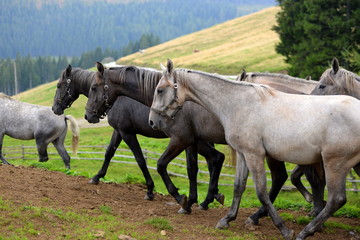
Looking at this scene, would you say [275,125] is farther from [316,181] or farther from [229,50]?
[229,50]

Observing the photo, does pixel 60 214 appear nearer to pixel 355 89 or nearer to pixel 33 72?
pixel 355 89

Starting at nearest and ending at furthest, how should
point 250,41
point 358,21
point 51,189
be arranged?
1. point 51,189
2. point 358,21
3. point 250,41

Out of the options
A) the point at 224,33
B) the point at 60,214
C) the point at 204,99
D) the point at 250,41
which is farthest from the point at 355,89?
the point at 224,33

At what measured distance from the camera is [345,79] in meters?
8.48

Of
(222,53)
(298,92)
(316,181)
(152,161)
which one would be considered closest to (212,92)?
(298,92)

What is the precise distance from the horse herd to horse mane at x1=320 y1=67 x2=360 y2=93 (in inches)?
0.6

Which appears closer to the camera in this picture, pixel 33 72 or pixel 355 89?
pixel 355 89

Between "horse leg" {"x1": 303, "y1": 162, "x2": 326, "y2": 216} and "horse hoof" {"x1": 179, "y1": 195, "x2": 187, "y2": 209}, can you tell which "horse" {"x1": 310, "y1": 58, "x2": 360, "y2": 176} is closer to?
"horse leg" {"x1": 303, "y1": 162, "x2": 326, "y2": 216}

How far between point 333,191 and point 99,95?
524cm

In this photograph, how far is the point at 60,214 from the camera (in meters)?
7.84

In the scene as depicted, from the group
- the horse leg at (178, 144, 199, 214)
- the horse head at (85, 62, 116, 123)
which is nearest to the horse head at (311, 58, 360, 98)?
the horse leg at (178, 144, 199, 214)

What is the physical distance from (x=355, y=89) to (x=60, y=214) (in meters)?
5.30

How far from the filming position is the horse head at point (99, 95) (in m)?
10.2

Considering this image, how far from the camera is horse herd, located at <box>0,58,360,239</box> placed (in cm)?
699
